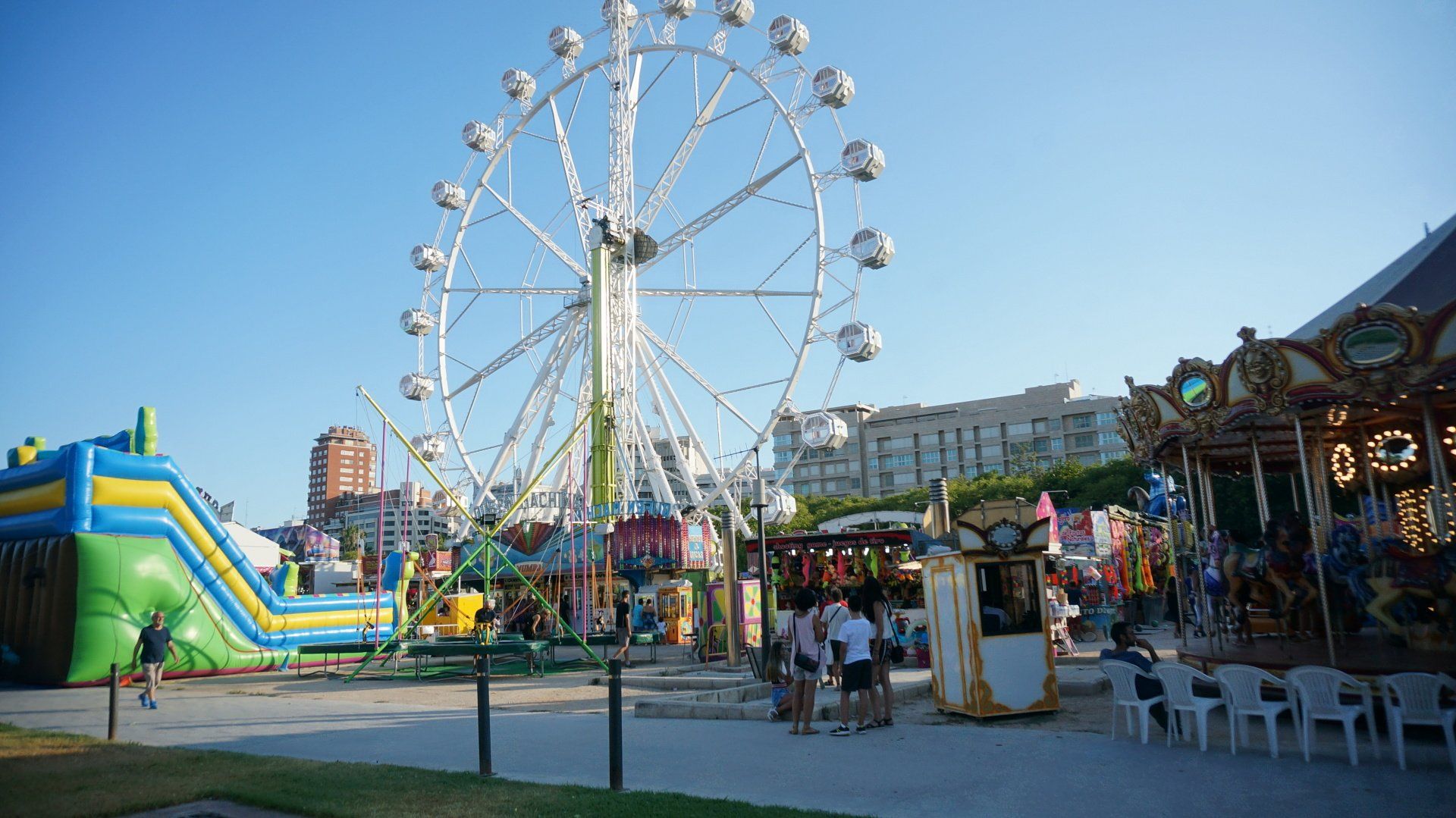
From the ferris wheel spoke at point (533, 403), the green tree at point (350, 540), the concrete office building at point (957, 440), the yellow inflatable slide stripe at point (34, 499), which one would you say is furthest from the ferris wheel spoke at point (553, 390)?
the green tree at point (350, 540)

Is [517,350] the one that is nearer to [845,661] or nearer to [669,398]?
[669,398]

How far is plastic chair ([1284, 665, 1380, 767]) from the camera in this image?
717 centimetres

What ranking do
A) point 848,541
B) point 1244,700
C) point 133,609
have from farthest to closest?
point 848,541 → point 133,609 → point 1244,700

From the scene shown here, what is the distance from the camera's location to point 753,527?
1382 inches

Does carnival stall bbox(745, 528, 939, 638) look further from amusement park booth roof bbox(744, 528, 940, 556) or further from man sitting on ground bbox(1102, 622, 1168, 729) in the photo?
man sitting on ground bbox(1102, 622, 1168, 729)

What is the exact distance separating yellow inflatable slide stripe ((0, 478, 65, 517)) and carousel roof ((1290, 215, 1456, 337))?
18449 mm

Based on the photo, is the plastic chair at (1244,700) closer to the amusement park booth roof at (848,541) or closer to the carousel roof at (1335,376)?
the carousel roof at (1335,376)

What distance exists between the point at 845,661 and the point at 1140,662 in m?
2.70

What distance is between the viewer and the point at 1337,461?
599 inches

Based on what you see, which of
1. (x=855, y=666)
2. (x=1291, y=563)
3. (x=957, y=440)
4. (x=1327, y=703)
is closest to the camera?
(x=1327, y=703)

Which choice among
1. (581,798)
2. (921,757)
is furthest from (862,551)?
(581,798)

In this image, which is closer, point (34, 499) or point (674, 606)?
point (34, 499)

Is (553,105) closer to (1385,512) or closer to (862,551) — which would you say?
(862,551)

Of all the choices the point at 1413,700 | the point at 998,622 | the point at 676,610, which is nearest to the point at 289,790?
the point at 998,622
